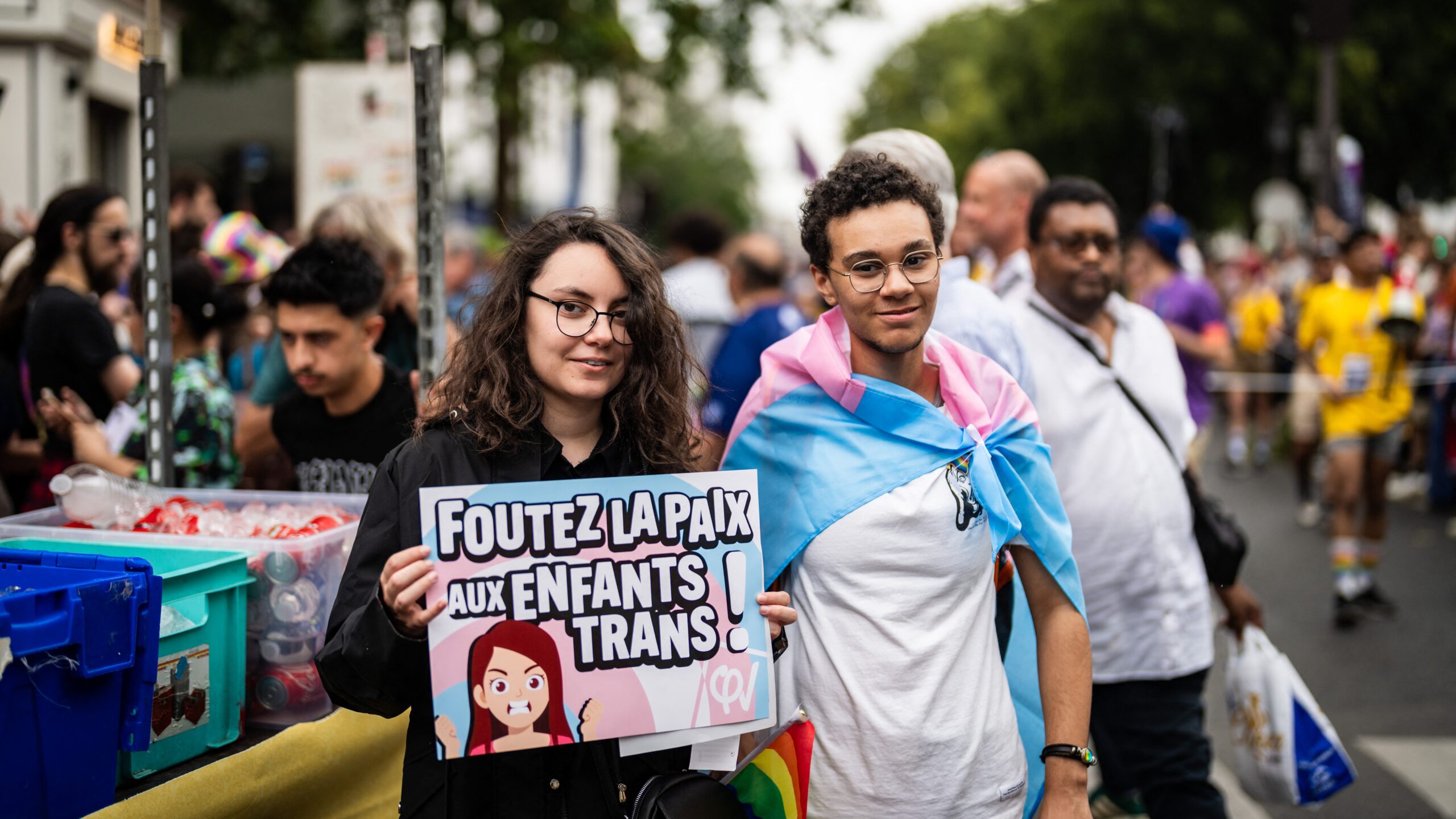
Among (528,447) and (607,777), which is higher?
(528,447)

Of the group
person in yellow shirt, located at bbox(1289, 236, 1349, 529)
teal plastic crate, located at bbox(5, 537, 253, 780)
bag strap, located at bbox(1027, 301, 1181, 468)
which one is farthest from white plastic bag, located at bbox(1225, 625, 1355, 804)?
person in yellow shirt, located at bbox(1289, 236, 1349, 529)

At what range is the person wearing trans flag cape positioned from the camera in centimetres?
243

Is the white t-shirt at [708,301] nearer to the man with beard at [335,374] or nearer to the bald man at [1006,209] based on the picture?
the bald man at [1006,209]

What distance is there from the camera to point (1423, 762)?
5.19 meters

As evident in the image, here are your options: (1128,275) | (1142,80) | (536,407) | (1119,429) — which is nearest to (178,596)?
(536,407)

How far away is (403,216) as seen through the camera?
7.16 meters

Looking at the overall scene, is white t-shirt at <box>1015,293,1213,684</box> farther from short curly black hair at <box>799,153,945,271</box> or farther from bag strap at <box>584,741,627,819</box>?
bag strap at <box>584,741,627,819</box>

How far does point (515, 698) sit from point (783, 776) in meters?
0.59

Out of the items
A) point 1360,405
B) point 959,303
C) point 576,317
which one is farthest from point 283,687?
point 1360,405

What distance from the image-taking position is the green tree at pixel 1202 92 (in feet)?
87.6

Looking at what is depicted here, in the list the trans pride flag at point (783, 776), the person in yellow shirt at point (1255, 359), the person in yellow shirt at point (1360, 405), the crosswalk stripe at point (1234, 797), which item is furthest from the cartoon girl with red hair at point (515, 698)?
the person in yellow shirt at point (1255, 359)

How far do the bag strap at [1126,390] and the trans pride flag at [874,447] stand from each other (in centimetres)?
113

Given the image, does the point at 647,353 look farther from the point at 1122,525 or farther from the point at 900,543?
the point at 1122,525

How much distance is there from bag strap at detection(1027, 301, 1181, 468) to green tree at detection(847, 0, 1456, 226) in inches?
899
